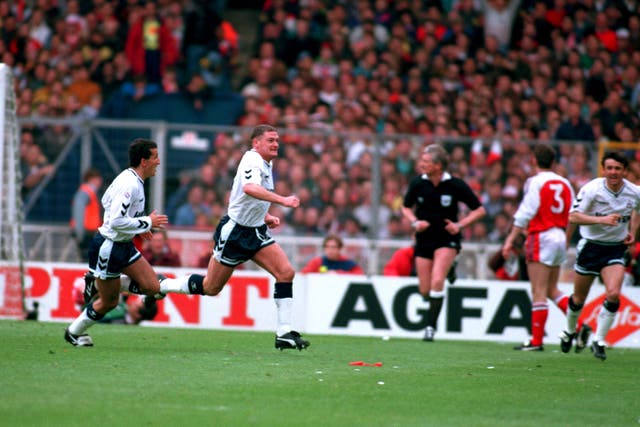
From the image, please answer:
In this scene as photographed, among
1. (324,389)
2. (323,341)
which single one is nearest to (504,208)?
(323,341)

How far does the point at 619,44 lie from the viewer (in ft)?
77.3

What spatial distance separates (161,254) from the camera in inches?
708

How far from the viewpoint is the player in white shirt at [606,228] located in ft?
40.8

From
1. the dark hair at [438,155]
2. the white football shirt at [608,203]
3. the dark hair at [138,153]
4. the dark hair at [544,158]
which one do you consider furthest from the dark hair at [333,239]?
the dark hair at [138,153]

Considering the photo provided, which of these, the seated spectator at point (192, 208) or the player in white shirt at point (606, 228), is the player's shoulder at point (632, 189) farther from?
the seated spectator at point (192, 208)

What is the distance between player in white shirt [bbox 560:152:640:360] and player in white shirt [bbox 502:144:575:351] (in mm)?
673

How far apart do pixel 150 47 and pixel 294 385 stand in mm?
14929

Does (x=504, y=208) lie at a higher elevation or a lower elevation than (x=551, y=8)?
lower

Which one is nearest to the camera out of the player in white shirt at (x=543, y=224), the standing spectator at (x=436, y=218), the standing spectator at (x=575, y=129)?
the player in white shirt at (x=543, y=224)

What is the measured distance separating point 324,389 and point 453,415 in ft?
4.45

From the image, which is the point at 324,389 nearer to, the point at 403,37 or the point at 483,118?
the point at 483,118

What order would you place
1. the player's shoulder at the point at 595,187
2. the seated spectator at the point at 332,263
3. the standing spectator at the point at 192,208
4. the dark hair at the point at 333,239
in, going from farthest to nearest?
the standing spectator at the point at 192,208, the seated spectator at the point at 332,263, the dark hair at the point at 333,239, the player's shoulder at the point at 595,187

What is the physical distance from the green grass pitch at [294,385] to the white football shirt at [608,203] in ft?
4.66

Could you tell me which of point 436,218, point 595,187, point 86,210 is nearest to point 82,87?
point 86,210
